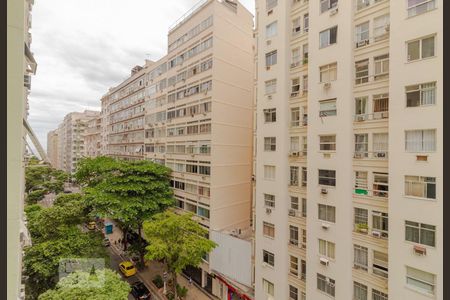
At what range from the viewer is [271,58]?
11.4 m

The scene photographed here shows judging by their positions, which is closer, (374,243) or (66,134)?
(374,243)

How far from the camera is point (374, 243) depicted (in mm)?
8195

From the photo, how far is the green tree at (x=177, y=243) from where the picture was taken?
37.1 feet

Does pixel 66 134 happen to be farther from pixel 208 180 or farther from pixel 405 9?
pixel 405 9

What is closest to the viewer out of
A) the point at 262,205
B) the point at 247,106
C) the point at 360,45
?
the point at 360,45

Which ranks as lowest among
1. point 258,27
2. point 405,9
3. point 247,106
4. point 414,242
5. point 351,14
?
point 414,242

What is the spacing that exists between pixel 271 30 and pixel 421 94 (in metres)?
→ 6.74

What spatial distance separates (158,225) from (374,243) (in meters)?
8.84

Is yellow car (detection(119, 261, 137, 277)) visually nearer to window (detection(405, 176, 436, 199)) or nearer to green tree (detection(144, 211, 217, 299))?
green tree (detection(144, 211, 217, 299))

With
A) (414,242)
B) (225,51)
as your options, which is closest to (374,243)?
(414,242)

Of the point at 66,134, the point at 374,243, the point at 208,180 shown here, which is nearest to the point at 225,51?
the point at 208,180

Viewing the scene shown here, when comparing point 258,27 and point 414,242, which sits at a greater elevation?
point 258,27

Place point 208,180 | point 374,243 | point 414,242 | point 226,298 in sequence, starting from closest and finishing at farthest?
1. point 414,242
2. point 374,243
3. point 226,298
4. point 208,180

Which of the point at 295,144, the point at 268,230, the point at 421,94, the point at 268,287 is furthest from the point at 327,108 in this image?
the point at 268,287
